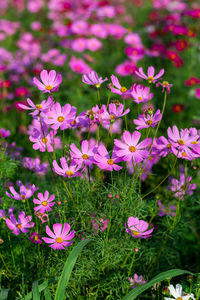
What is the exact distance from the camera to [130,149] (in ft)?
4.32

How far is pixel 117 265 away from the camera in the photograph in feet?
5.18

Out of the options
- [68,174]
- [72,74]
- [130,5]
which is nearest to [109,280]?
[68,174]

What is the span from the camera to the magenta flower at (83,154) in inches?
53.5

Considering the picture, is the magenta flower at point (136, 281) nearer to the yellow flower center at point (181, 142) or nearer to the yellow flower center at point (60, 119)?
the yellow flower center at point (181, 142)

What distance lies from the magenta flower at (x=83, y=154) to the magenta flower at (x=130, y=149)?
0.12 metres

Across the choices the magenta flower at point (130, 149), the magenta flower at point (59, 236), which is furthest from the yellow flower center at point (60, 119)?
the magenta flower at point (59, 236)

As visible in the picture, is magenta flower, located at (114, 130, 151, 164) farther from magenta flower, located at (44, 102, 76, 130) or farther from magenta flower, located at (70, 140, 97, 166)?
magenta flower, located at (44, 102, 76, 130)

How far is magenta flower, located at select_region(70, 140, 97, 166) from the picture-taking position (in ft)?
4.46

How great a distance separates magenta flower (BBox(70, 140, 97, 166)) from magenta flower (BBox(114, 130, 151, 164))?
4.5 inches

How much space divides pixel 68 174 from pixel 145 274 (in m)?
0.67

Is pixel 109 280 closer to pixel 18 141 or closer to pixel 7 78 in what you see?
pixel 18 141

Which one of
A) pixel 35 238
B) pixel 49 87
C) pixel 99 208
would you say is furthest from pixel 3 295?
pixel 49 87

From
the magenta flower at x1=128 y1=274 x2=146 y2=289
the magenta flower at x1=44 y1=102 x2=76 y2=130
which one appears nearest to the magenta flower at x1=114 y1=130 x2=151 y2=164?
the magenta flower at x1=44 y1=102 x2=76 y2=130

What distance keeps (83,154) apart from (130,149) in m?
0.20
